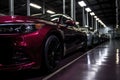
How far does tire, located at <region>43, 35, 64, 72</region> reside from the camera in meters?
3.97

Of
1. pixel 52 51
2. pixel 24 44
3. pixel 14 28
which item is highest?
pixel 14 28

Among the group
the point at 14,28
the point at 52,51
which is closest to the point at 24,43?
the point at 14,28

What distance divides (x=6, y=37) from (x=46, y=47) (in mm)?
812

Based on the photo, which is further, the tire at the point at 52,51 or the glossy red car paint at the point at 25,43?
the tire at the point at 52,51

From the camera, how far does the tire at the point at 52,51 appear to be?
3.97 meters

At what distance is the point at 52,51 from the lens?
4258 mm

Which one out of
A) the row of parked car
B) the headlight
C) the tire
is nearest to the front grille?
the row of parked car

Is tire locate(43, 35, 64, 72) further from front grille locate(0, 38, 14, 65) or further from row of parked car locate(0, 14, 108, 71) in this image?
front grille locate(0, 38, 14, 65)

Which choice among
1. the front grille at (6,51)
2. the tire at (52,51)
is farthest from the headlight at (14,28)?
the tire at (52,51)

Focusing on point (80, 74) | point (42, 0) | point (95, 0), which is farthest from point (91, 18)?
point (80, 74)

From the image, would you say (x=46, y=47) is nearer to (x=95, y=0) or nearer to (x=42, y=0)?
(x=42, y=0)

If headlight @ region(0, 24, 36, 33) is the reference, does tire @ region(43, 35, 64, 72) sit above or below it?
below

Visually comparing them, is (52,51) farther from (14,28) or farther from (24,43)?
(14,28)

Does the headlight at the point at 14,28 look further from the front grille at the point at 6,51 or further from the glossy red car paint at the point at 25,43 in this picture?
the front grille at the point at 6,51
